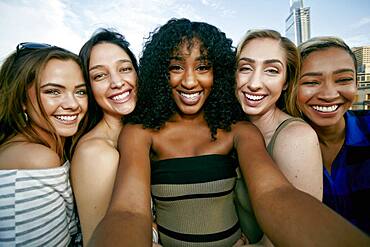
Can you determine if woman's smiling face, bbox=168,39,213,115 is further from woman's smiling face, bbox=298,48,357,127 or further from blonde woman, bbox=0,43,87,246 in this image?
woman's smiling face, bbox=298,48,357,127

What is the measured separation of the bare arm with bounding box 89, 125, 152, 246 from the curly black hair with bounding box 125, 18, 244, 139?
303mm

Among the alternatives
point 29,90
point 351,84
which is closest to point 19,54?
point 29,90

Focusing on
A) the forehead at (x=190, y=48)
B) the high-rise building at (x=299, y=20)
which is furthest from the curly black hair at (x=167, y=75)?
the high-rise building at (x=299, y=20)

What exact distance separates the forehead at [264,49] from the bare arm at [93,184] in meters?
1.58

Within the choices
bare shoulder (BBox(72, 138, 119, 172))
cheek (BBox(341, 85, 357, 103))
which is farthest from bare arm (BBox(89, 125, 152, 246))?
cheek (BBox(341, 85, 357, 103))

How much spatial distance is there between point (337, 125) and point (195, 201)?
1833 mm

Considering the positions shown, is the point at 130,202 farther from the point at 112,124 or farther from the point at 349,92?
the point at 349,92

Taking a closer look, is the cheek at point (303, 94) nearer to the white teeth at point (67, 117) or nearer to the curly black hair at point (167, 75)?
the curly black hair at point (167, 75)

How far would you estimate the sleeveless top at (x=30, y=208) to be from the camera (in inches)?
63.7

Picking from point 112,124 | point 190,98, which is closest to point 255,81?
point 190,98

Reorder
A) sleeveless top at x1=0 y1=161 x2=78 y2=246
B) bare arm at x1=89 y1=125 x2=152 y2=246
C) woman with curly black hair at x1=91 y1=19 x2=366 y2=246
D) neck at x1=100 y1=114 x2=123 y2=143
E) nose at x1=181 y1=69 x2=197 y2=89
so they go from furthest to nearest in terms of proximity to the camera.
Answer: neck at x1=100 y1=114 x2=123 y2=143 < nose at x1=181 y1=69 x2=197 y2=89 < sleeveless top at x1=0 y1=161 x2=78 y2=246 < woman with curly black hair at x1=91 y1=19 x2=366 y2=246 < bare arm at x1=89 y1=125 x2=152 y2=246

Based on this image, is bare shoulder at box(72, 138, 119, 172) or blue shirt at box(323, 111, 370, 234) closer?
bare shoulder at box(72, 138, 119, 172)

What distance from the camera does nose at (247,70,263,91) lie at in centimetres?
225

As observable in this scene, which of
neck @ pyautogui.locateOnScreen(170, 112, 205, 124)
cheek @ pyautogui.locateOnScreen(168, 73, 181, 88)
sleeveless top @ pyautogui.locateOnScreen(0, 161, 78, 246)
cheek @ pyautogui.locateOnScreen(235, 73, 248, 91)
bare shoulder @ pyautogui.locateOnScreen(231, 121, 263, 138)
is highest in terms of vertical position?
cheek @ pyautogui.locateOnScreen(168, 73, 181, 88)
